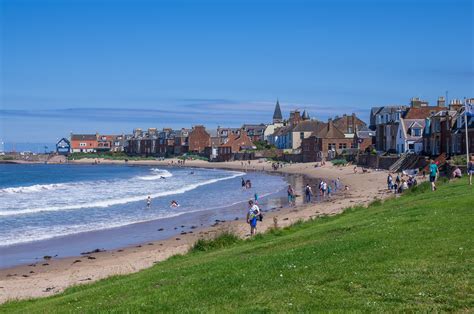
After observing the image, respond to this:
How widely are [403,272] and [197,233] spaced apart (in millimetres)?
20385

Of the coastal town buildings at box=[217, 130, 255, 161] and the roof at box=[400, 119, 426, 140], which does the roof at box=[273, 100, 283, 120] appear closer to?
the coastal town buildings at box=[217, 130, 255, 161]

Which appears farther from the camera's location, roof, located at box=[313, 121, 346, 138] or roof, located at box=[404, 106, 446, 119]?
roof, located at box=[313, 121, 346, 138]

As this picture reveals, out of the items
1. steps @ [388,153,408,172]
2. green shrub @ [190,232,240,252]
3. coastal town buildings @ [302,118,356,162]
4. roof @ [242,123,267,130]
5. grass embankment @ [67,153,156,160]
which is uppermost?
roof @ [242,123,267,130]

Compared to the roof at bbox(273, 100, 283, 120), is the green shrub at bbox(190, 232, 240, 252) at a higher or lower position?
lower

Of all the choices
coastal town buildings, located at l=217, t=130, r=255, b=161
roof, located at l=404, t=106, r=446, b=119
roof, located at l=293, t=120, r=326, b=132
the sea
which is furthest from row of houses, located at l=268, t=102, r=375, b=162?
the sea

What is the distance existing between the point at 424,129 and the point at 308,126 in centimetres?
5699

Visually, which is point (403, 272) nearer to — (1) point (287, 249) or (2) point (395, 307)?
(2) point (395, 307)

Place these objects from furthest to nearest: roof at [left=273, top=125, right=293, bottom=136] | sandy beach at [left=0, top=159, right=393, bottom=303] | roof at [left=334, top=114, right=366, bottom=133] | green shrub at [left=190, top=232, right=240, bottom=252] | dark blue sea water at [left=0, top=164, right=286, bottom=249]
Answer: roof at [left=273, top=125, right=293, bottom=136] → roof at [left=334, top=114, right=366, bottom=133] → dark blue sea water at [left=0, top=164, right=286, bottom=249] → green shrub at [left=190, top=232, right=240, bottom=252] → sandy beach at [left=0, top=159, right=393, bottom=303]

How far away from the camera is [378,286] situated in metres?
9.32

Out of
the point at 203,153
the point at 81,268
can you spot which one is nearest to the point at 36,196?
the point at 81,268

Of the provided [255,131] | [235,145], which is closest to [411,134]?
[235,145]

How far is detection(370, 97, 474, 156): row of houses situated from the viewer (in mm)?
51453

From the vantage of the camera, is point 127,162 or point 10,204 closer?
point 10,204

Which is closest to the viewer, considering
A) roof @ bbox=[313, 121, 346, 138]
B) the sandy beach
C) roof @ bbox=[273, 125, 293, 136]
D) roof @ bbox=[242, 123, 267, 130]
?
the sandy beach
